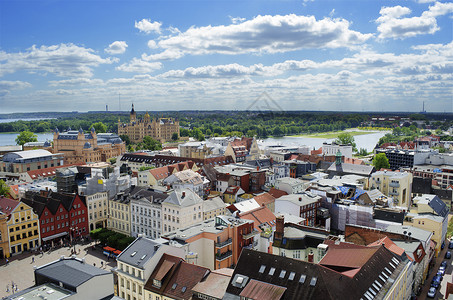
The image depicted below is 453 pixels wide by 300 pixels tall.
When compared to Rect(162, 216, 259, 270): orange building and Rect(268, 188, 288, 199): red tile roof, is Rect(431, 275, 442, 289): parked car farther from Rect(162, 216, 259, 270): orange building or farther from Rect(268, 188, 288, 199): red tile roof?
Rect(268, 188, 288, 199): red tile roof

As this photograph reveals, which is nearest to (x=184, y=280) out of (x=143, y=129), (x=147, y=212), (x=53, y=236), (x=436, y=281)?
(x=147, y=212)

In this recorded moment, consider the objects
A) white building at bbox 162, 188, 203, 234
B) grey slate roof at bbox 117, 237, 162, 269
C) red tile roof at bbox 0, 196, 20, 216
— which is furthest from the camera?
red tile roof at bbox 0, 196, 20, 216

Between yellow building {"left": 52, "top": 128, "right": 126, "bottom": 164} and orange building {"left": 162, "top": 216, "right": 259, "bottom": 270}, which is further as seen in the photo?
yellow building {"left": 52, "top": 128, "right": 126, "bottom": 164}

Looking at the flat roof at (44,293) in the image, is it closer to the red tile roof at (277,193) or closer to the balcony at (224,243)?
the balcony at (224,243)

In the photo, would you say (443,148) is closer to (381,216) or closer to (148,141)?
(381,216)

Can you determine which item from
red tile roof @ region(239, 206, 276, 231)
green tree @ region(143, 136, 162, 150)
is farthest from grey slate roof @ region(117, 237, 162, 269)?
green tree @ region(143, 136, 162, 150)

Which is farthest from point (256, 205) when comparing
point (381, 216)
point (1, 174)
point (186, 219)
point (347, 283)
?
point (1, 174)
